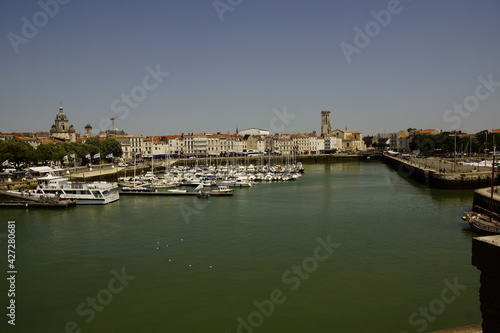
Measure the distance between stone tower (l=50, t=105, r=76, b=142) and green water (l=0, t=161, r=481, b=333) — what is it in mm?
79976

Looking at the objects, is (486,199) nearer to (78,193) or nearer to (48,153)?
(78,193)

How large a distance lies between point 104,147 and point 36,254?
2253 inches

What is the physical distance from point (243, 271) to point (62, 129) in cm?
9942

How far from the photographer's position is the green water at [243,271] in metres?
10.9

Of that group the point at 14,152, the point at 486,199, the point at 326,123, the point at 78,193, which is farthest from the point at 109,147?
the point at 326,123

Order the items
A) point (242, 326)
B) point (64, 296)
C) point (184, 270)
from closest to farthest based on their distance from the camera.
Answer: point (242, 326) < point (64, 296) < point (184, 270)

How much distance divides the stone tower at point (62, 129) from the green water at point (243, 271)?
79976 mm

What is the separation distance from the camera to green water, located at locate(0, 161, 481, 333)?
10865 millimetres

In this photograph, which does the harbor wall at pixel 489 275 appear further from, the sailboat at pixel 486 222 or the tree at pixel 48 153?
the tree at pixel 48 153

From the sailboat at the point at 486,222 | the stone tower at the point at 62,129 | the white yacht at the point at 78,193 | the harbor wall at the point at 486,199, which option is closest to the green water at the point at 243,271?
the sailboat at the point at 486,222

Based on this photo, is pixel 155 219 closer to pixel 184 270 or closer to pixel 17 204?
Answer: pixel 184 270

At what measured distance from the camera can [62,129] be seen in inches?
3915

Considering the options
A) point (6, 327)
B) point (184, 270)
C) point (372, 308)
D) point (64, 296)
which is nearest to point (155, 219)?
point (184, 270)

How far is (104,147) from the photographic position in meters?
70.8
